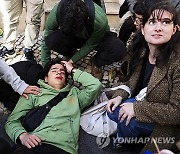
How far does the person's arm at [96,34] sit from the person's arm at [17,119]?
0.73m

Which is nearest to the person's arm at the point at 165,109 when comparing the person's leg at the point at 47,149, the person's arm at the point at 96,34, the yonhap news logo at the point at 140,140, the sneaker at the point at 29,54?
the yonhap news logo at the point at 140,140

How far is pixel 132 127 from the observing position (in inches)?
95.8

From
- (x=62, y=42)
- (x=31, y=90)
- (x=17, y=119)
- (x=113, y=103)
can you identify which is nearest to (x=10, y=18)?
(x=62, y=42)

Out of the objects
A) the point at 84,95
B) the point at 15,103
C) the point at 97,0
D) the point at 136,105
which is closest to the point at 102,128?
the point at 84,95

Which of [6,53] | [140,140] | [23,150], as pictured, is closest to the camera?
[23,150]

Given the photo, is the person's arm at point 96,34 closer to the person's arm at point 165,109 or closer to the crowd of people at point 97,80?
the crowd of people at point 97,80

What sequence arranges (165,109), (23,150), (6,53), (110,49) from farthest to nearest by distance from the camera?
(6,53) → (110,49) → (23,150) → (165,109)

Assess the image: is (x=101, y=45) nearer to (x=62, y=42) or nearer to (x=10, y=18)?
(x=62, y=42)

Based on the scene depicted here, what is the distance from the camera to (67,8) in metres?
2.75

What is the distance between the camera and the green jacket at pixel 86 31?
3055 millimetres

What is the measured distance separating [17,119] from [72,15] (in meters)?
0.87

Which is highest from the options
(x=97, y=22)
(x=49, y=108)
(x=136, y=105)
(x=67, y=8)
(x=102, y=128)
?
(x=67, y=8)

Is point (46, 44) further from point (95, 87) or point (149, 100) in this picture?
point (149, 100)

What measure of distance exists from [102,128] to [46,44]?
100 cm
